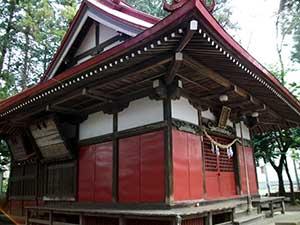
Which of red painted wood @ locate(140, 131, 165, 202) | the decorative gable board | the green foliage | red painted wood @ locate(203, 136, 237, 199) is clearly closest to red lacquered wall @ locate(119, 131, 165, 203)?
red painted wood @ locate(140, 131, 165, 202)

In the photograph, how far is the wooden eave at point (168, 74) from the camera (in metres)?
4.39

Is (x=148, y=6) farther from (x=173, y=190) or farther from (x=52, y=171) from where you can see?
(x=173, y=190)

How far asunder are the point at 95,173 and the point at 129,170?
1.25m

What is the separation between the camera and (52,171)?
886cm

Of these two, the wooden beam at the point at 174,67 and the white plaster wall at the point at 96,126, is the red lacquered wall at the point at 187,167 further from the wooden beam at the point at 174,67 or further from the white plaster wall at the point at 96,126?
the white plaster wall at the point at 96,126

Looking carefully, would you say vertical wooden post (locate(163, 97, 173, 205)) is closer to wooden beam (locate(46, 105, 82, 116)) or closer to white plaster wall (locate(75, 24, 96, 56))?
wooden beam (locate(46, 105, 82, 116))

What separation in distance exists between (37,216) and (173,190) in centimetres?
464

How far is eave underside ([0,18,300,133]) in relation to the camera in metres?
4.69

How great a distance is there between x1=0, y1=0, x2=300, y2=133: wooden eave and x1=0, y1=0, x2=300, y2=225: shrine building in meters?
0.02

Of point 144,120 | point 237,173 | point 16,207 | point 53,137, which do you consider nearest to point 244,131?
point 237,173

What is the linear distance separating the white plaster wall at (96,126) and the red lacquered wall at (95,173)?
12.9 inches

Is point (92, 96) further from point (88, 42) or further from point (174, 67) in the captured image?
point (88, 42)

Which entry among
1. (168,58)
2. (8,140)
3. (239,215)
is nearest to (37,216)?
(8,140)

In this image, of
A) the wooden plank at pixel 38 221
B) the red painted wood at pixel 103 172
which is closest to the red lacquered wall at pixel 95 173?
the red painted wood at pixel 103 172
